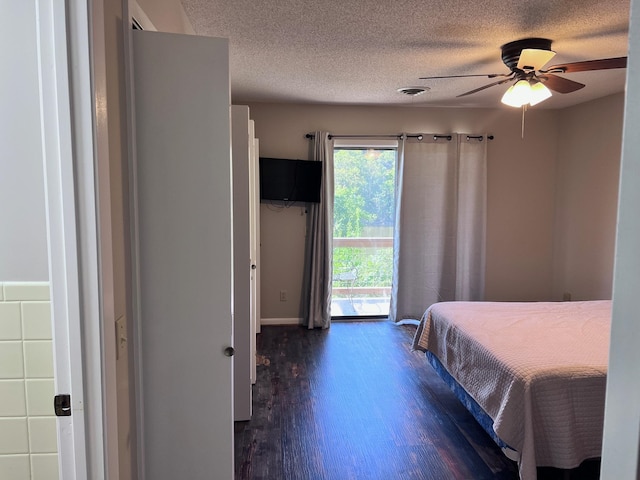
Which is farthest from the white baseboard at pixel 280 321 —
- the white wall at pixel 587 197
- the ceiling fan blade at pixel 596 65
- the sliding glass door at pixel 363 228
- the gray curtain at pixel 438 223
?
the ceiling fan blade at pixel 596 65

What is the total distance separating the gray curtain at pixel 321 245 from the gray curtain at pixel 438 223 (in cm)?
75

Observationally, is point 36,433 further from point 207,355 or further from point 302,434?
point 302,434

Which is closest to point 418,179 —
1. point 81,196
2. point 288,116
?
point 288,116

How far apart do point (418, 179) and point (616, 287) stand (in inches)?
169

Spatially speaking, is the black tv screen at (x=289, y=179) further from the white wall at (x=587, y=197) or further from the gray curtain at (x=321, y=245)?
the white wall at (x=587, y=197)

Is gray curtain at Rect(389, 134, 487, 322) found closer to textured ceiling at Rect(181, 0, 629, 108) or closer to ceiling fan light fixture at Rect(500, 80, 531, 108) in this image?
textured ceiling at Rect(181, 0, 629, 108)

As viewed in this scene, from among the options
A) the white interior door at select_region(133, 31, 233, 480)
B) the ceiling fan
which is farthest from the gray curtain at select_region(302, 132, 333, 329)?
the white interior door at select_region(133, 31, 233, 480)

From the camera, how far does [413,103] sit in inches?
182

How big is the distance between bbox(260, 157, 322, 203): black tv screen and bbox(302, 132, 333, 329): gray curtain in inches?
4.3

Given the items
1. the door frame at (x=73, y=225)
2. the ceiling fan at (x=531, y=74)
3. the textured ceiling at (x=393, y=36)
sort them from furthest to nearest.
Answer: the ceiling fan at (x=531, y=74), the textured ceiling at (x=393, y=36), the door frame at (x=73, y=225)

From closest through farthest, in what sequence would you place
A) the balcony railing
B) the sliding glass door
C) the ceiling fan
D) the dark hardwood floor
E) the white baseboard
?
the dark hardwood floor → the ceiling fan → the white baseboard → the sliding glass door → the balcony railing

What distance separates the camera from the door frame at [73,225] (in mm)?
1051

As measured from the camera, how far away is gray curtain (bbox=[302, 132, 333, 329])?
4.66 meters

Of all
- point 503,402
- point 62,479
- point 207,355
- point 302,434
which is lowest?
point 302,434
